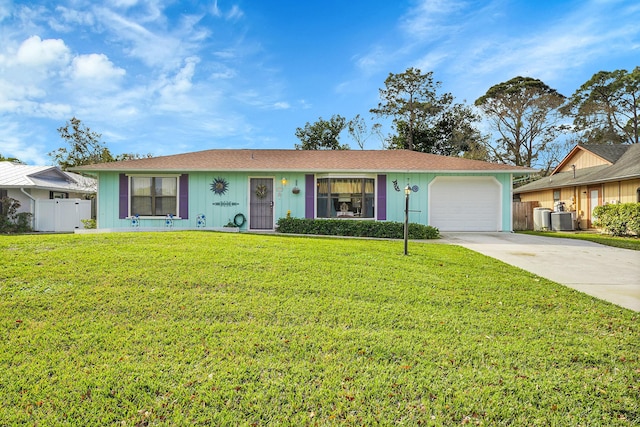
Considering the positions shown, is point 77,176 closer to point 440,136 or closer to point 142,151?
point 142,151

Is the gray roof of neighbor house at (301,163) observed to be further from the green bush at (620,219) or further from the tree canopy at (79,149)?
the tree canopy at (79,149)

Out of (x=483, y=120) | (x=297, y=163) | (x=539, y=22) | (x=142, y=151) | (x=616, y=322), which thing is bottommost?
(x=616, y=322)

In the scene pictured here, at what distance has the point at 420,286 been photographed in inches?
177

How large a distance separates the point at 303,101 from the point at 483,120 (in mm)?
16676

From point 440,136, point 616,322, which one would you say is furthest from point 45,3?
point 440,136

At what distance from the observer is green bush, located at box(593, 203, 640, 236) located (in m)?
11.9

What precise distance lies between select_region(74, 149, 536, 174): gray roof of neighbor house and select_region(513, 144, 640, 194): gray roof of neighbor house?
5.84m

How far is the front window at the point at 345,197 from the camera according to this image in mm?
12031

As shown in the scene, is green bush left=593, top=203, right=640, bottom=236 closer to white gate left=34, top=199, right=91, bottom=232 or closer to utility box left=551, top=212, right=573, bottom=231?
utility box left=551, top=212, right=573, bottom=231

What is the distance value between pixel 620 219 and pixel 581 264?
337 inches

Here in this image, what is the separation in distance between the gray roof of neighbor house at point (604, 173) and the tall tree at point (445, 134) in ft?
21.3

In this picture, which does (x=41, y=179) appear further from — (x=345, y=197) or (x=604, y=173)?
(x=604, y=173)

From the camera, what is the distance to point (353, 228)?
10.7 meters

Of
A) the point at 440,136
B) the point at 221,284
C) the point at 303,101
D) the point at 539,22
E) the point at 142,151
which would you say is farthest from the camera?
the point at 440,136
